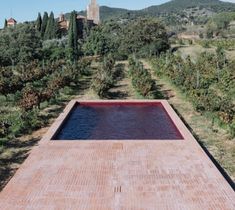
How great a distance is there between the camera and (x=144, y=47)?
152 ft

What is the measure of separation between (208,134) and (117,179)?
6.35 meters

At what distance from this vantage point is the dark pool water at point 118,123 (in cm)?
1658

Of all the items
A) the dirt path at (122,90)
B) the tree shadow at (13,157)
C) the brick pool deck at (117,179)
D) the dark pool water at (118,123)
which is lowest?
the dirt path at (122,90)

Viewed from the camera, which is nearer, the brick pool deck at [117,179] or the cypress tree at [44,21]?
the brick pool deck at [117,179]

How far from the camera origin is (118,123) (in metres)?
18.8

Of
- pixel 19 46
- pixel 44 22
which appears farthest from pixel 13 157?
pixel 44 22

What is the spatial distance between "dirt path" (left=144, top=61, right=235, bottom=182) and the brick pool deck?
2.74ft

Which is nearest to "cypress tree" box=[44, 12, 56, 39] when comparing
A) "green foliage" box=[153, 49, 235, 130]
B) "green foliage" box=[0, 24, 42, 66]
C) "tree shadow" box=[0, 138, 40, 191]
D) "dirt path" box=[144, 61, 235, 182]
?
"green foliage" box=[0, 24, 42, 66]

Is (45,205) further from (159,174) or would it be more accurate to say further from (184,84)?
(184,84)

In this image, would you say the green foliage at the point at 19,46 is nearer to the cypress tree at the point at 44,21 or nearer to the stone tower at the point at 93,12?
the cypress tree at the point at 44,21

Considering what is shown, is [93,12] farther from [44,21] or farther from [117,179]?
[117,179]

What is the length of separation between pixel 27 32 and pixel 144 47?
12.3 m

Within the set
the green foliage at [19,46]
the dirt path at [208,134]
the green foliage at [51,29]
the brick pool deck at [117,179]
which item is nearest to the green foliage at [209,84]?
the dirt path at [208,134]

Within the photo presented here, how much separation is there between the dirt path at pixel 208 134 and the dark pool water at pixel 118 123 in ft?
2.70
